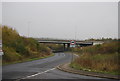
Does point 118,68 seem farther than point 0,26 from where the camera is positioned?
No

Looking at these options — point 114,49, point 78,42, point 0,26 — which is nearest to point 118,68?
point 114,49

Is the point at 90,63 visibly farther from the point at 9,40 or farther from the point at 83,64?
the point at 9,40

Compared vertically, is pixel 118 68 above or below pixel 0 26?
below

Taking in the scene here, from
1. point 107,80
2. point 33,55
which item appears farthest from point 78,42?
point 107,80

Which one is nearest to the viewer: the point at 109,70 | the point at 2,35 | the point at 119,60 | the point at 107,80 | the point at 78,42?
the point at 107,80

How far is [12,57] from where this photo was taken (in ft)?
87.0

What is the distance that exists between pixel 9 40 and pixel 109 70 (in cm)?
2246

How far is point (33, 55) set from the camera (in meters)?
37.2

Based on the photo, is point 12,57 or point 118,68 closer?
point 118,68

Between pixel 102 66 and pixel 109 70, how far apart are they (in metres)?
0.94

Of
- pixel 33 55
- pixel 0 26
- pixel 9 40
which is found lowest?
pixel 33 55

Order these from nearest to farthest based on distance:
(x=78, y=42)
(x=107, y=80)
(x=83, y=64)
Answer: (x=107, y=80), (x=83, y=64), (x=78, y=42)

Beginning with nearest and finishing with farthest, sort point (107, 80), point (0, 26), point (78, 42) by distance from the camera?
point (107, 80) → point (0, 26) → point (78, 42)

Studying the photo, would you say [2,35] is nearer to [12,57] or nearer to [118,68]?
[12,57]
